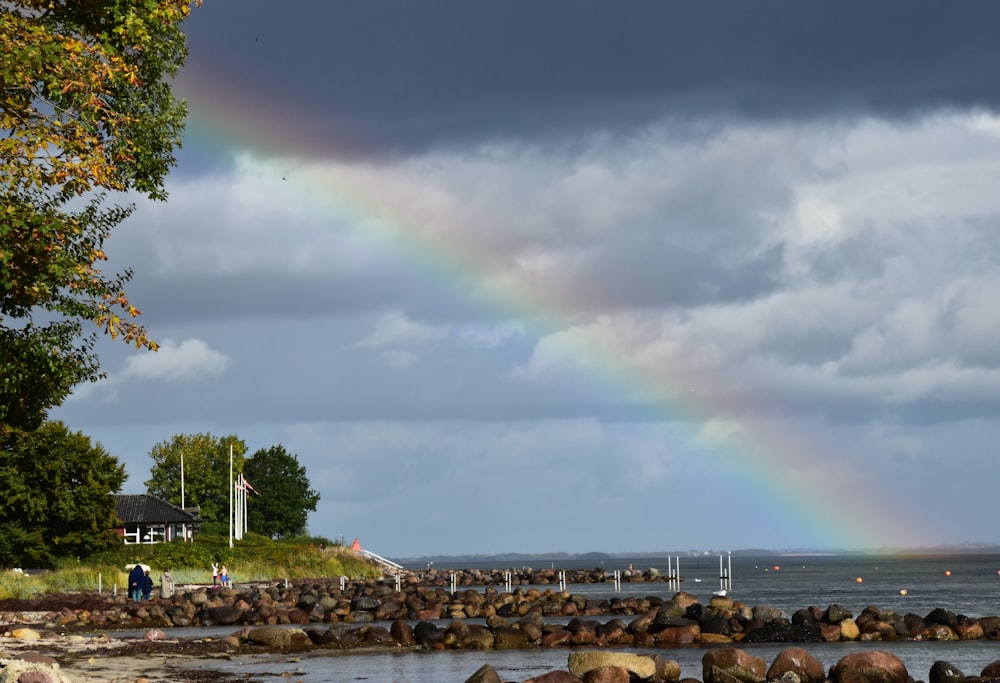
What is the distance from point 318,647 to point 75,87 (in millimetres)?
25726

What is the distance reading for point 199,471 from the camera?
150 meters

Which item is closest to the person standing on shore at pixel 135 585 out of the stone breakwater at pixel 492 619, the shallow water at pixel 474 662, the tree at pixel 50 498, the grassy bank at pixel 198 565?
the stone breakwater at pixel 492 619

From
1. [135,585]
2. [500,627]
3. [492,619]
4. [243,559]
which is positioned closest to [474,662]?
[500,627]

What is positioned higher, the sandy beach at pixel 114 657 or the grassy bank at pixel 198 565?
the sandy beach at pixel 114 657

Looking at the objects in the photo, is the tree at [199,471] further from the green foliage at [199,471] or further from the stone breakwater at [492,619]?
the stone breakwater at [492,619]

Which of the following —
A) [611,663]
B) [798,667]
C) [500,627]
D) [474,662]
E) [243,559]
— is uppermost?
[611,663]

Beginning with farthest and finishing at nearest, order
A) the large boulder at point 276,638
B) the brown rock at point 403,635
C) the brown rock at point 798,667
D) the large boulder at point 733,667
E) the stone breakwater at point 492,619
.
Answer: the stone breakwater at point 492,619 → the brown rock at point 403,635 → the large boulder at point 276,638 → the brown rock at point 798,667 → the large boulder at point 733,667

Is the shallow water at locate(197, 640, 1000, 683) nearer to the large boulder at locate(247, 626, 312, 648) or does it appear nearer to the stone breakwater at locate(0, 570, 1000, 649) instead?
the stone breakwater at locate(0, 570, 1000, 649)

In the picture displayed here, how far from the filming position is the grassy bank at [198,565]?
6975cm

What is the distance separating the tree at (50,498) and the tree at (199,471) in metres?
65.7

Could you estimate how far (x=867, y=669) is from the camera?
28.4 m

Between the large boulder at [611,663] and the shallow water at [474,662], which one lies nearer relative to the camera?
the large boulder at [611,663]

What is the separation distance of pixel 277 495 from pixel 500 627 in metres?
118

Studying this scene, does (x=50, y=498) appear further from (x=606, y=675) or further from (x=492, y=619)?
(x=606, y=675)
